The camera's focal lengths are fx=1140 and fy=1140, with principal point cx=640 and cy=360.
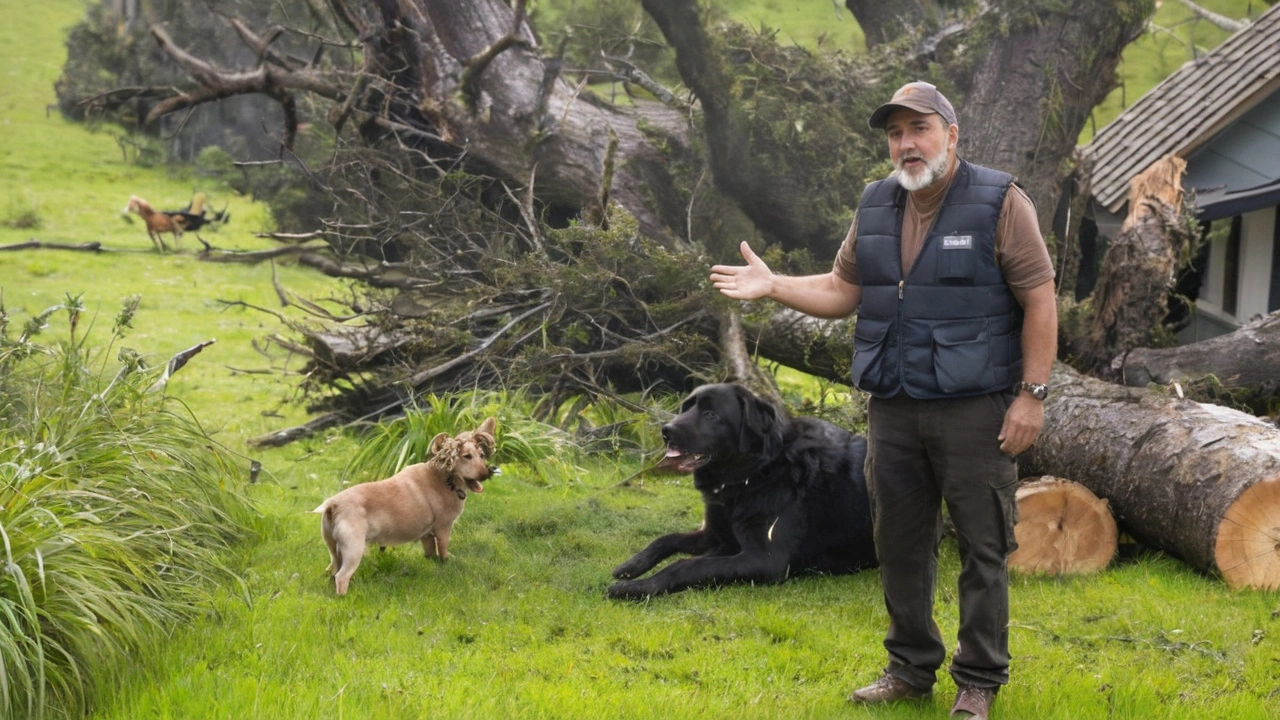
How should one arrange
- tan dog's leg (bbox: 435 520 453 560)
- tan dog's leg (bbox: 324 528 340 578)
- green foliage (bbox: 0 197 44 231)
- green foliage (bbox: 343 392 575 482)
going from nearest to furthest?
tan dog's leg (bbox: 324 528 340 578), tan dog's leg (bbox: 435 520 453 560), green foliage (bbox: 343 392 575 482), green foliage (bbox: 0 197 44 231)

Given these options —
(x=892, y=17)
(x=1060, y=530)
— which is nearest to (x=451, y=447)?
(x=1060, y=530)

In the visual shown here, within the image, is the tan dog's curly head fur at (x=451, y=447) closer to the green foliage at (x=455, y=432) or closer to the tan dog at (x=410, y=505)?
the tan dog at (x=410, y=505)

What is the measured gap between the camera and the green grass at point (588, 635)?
4172 mm

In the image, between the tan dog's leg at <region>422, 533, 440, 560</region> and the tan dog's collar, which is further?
the tan dog's leg at <region>422, 533, 440, 560</region>

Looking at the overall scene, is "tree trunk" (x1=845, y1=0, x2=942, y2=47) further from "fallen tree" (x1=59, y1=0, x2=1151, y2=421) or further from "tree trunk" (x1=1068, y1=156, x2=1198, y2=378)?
"tree trunk" (x1=1068, y1=156, x2=1198, y2=378)

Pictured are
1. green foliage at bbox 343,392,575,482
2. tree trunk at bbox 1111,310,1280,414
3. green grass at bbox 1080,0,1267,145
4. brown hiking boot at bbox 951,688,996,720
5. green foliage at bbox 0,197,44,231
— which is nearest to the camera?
brown hiking boot at bbox 951,688,996,720

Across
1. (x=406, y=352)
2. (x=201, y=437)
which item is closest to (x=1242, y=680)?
(x=201, y=437)

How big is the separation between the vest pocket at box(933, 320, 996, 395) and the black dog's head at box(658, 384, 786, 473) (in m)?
2.06

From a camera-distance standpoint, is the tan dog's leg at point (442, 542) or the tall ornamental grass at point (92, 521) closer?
the tall ornamental grass at point (92, 521)

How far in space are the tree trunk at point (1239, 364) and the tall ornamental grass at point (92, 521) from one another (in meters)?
6.79

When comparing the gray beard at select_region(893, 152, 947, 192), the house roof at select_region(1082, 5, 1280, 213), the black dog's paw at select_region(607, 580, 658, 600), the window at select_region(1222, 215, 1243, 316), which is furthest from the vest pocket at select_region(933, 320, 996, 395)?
the window at select_region(1222, 215, 1243, 316)

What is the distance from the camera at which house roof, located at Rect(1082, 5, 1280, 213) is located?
1282 cm

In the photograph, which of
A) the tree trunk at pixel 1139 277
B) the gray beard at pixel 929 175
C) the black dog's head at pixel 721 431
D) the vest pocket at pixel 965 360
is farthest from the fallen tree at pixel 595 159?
the vest pocket at pixel 965 360

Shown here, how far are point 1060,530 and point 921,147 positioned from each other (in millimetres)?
3093
